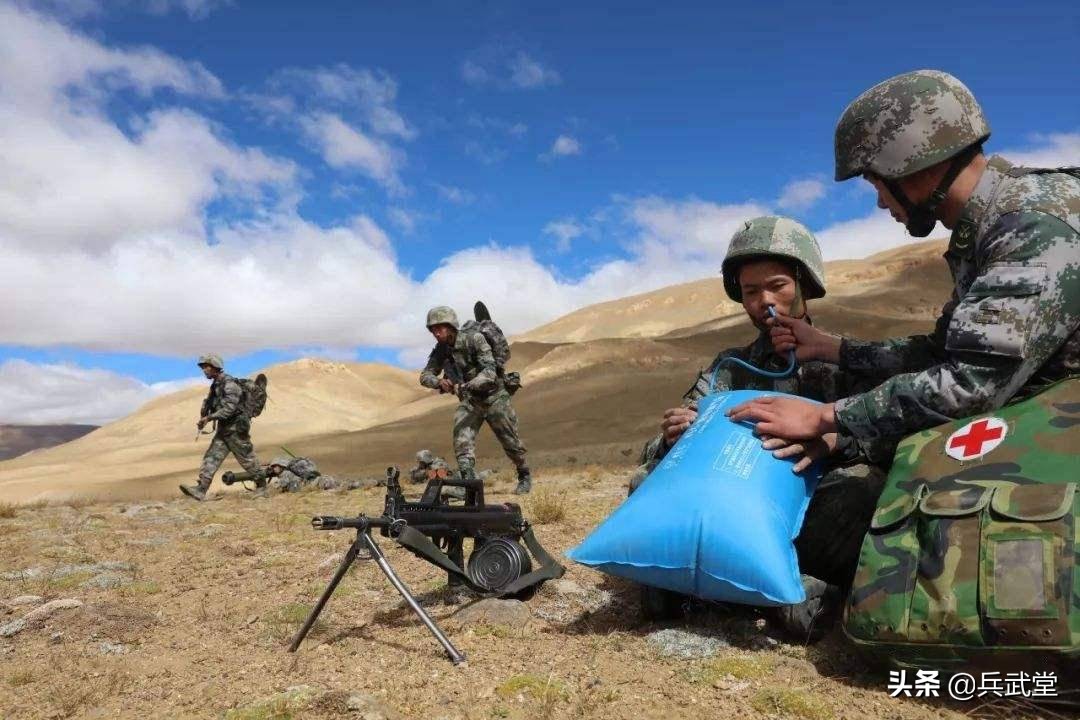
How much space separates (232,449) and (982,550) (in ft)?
41.8

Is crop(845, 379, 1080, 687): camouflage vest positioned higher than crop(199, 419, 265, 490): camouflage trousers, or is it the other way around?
crop(199, 419, 265, 490): camouflage trousers

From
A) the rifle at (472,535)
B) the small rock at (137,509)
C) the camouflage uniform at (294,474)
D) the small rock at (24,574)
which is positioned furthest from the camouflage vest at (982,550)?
the camouflage uniform at (294,474)

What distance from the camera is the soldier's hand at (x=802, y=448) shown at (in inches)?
116

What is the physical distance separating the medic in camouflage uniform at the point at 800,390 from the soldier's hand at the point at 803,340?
0.13m

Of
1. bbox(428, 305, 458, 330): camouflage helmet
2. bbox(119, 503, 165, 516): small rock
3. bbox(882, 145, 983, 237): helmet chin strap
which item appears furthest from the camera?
bbox(119, 503, 165, 516): small rock

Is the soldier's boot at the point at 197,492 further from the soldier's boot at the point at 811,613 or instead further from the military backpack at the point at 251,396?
the soldier's boot at the point at 811,613

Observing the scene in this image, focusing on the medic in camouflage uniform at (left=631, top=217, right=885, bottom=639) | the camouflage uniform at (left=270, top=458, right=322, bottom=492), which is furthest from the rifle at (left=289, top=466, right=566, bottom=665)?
the camouflage uniform at (left=270, top=458, right=322, bottom=492)

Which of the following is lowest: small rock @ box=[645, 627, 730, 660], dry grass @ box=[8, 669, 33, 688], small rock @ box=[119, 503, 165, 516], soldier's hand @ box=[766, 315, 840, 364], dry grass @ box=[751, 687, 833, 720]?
dry grass @ box=[751, 687, 833, 720]

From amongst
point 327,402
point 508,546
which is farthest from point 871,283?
point 508,546

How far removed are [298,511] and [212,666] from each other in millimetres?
6018

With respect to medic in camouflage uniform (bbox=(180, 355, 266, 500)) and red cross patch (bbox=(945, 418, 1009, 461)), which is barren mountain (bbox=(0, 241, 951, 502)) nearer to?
medic in camouflage uniform (bbox=(180, 355, 266, 500))

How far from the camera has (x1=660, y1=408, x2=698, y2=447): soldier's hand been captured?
3406 millimetres

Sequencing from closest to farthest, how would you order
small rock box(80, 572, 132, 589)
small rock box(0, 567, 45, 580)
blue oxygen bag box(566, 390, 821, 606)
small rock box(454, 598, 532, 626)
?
blue oxygen bag box(566, 390, 821, 606)
small rock box(454, 598, 532, 626)
small rock box(80, 572, 132, 589)
small rock box(0, 567, 45, 580)

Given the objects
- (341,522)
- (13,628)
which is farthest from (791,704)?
(13,628)
